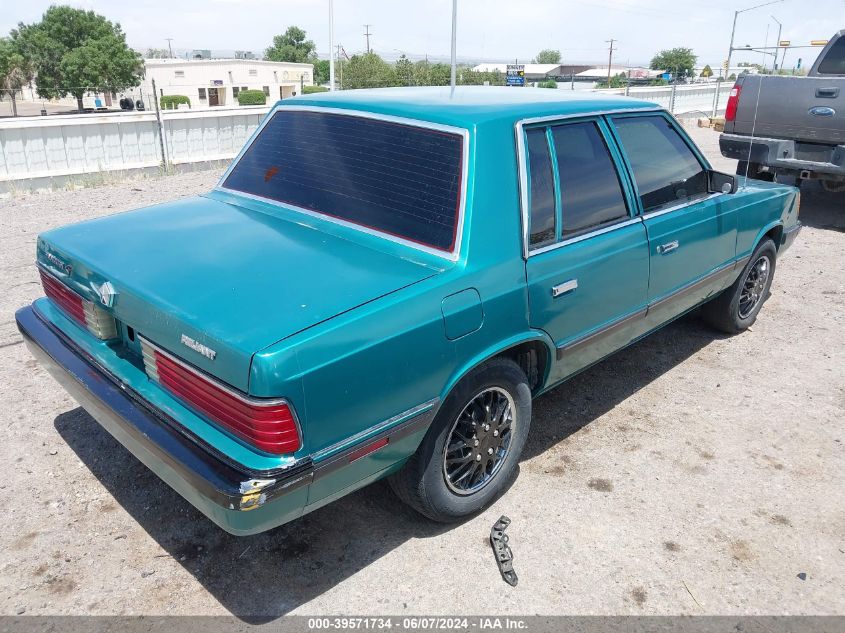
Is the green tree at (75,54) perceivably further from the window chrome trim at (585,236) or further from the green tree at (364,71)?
the window chrome trim at (585,236)

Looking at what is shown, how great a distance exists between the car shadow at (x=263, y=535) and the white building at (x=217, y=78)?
74647 millimetres

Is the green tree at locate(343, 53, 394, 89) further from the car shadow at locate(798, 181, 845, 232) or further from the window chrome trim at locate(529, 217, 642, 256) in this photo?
the window chrome trim at locate(529, 217, 642, 256)

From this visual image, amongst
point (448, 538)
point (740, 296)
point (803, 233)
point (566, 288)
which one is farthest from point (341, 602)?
point (803, 233)

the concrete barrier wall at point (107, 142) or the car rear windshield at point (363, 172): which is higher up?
the car rear windshield at point (363, 172)

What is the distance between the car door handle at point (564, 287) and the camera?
3.20 m

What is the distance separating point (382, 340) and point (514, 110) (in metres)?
1.41

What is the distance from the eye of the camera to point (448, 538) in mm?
3172

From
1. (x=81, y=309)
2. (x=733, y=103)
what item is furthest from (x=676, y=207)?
(x=733, y=103)

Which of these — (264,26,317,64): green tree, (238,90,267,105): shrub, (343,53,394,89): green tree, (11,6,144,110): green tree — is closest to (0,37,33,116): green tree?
(11,6,144,110): green tree

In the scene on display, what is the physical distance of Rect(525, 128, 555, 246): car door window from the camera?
3.13 metres

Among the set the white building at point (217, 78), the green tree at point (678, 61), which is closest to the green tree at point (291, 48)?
the white building at point (217, 78)

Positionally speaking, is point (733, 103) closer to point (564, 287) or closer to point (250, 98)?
point (564, 287)

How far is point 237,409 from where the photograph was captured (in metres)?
2.33

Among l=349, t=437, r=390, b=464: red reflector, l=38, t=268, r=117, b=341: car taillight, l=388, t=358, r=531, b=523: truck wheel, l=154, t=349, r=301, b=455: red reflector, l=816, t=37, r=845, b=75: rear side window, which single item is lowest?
l=388, t=358, r=531, b=523: truck wheel
